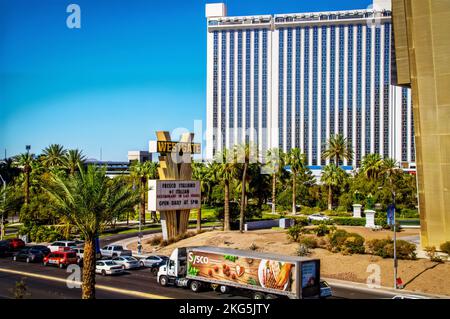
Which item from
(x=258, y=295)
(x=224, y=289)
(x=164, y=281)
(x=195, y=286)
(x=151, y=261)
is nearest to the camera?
(x=258, y=295)

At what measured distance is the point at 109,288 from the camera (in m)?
32.6

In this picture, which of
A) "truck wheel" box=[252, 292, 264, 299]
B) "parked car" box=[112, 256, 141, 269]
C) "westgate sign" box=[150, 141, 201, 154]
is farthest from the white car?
"westgate sign" box=[150, 141, 201, 154]

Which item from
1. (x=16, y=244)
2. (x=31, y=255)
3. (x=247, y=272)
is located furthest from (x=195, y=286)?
(x=16, y=244)

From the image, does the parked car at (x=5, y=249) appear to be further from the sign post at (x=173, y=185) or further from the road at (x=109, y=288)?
the sign post at (x=173, y=185)

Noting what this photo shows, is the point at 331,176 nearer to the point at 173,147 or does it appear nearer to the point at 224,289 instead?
the point at 173,147

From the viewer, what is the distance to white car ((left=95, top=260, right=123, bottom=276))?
125 feet

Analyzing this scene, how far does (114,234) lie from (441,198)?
4437cm

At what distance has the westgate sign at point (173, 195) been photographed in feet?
176

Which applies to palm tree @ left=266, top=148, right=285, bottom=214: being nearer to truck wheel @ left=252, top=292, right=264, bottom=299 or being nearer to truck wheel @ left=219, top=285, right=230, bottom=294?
truck wheel @ left=219, top=285, right=230, bottom=294

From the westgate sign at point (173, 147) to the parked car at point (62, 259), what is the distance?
1620 cm

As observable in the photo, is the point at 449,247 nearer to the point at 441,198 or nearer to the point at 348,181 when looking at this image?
the point at 441,198

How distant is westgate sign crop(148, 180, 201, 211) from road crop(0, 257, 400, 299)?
44.7ft

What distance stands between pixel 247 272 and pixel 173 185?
2774 centimetres

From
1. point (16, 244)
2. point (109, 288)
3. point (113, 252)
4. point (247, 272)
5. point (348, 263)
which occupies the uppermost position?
point (247, 272)
